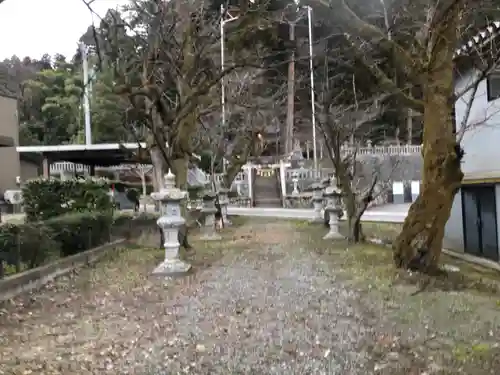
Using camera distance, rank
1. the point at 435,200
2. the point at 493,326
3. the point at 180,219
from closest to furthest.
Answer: the point at 493,326 → the point at 435,200 → the point at 180,219

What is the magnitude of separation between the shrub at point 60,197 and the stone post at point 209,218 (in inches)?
135

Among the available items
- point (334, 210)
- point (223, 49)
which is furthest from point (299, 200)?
point (334, 210)

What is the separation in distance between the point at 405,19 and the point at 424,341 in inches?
358

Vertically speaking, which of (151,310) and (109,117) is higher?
(109,117)

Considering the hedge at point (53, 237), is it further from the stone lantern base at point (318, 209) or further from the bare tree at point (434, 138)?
the stone lantern base at point (318, 209)

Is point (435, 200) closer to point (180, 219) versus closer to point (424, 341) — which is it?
point (424, 341)

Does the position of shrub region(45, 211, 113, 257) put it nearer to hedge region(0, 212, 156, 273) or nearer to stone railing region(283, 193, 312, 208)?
hedge region(0, 212, 156, 273)

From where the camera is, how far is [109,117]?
34531 millimetres

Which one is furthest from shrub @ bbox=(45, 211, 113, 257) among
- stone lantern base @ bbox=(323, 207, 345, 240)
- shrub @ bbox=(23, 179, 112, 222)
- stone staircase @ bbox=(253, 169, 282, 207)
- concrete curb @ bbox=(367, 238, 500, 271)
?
stone staircase @ bbox=(253, 169, 282, 207)

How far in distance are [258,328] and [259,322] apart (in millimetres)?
266

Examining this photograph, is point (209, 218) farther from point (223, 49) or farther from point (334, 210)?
point (223, 49)

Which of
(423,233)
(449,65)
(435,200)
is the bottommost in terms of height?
(423,233)

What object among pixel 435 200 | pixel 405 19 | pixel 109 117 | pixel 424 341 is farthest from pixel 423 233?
pixel 109 117

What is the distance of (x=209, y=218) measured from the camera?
1673 cm
